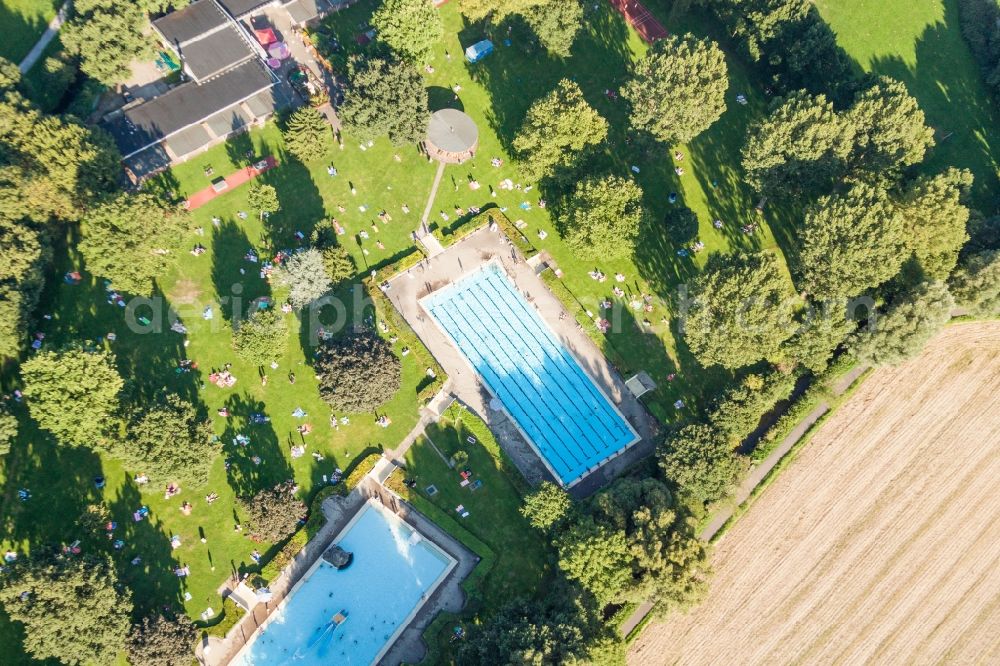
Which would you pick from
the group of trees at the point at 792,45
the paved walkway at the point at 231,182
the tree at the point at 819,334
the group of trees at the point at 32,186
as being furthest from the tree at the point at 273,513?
the group of trees at the point at 792,45

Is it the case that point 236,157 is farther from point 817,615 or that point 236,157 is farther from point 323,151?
point 817,615

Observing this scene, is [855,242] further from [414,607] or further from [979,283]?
[414,607]

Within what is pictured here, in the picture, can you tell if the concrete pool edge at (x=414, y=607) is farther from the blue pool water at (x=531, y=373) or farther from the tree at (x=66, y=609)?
the blue pool water at (x=531, y=373)

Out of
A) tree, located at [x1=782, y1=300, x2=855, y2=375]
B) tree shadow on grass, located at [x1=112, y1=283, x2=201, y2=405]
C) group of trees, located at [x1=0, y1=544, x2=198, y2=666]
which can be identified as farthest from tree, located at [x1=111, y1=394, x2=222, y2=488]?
tree, located at [x1=782, y1=300, x2=855, y2=375]

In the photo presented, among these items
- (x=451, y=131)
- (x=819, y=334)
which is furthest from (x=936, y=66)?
(x=451, y=131)

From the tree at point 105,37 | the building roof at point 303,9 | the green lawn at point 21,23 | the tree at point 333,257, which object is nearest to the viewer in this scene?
the tree at point 333,257

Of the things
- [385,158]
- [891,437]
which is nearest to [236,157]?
[385,158]

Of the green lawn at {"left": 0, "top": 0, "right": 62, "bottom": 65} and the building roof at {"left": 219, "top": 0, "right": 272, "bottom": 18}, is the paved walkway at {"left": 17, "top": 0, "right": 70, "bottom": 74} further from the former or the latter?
the building roof at {"left": 219, "top": 0, "right": 272, "bottom": 18}

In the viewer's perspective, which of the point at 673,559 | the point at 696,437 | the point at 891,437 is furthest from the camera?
the point at 891,437
